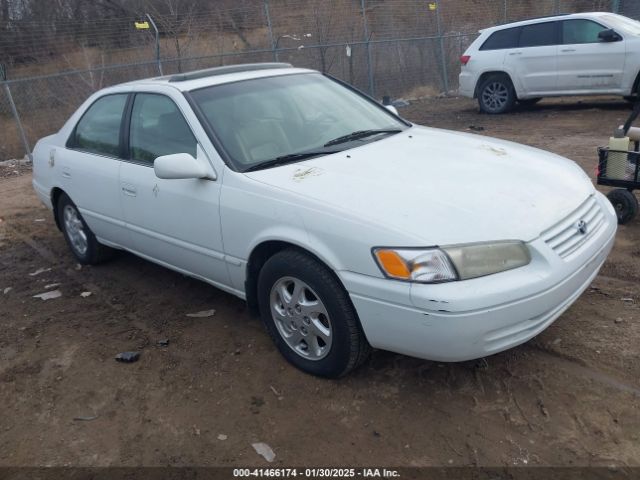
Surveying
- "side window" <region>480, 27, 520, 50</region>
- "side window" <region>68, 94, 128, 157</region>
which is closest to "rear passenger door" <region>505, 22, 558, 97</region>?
"side window" <region>480, 27, 520, 50</region>

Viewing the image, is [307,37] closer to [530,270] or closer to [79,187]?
[79,187]

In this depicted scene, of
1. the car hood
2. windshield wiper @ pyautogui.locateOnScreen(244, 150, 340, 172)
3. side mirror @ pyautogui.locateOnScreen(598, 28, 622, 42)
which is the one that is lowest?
the car hood

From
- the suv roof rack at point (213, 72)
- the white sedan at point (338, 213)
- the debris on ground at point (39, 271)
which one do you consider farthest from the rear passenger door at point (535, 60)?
the debris on ground at point (39, 271)

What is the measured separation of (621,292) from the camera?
12.7 feet

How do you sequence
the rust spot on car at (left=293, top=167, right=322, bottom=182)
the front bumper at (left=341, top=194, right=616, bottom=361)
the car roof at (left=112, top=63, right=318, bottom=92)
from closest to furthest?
1. the front bumper at (left=341, top=194, right=616, bottom=361)
2. the rust spot on car at (left=293, top=167, right=322, bottom=182)
3. the car roof at (left=112, top=63, right=318, bottom=92)

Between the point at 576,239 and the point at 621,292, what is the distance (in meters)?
1.21

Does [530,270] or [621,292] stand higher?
[530,270]

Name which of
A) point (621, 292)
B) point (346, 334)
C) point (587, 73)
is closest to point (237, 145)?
point (346, 334)

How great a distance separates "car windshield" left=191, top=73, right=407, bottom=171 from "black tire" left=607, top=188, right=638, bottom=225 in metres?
2.10

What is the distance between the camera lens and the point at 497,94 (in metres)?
11.8

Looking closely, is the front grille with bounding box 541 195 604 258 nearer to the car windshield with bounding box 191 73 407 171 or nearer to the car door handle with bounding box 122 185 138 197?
the car windshield with bounding box 191 73 407 171

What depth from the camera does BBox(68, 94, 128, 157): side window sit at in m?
4.43

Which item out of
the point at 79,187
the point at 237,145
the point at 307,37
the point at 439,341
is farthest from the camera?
the point at 307,37

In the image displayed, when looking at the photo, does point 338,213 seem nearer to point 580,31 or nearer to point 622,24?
point 580,31
